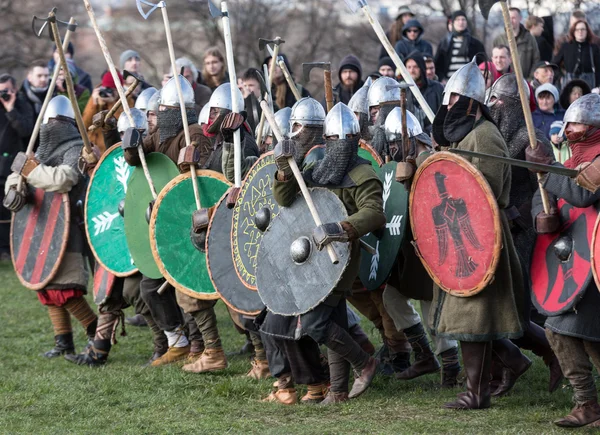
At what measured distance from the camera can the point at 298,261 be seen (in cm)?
609

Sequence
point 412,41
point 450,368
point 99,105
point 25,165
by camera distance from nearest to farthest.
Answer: point 450,368 < point 25,165 < point 99,105 < point 412,41

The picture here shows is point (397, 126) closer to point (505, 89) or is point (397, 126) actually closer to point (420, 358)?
point (505, 89)

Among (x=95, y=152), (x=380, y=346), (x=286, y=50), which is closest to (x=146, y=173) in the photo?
(x=95, y=152)

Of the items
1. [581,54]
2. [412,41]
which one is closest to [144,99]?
[412,41]

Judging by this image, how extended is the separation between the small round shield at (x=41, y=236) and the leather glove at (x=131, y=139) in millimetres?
798

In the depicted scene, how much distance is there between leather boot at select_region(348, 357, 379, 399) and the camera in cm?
628

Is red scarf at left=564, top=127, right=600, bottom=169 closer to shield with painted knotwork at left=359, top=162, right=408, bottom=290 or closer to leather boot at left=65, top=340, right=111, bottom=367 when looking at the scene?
shield with painted knotwork at left=359, top=162, right=408, bottom=290

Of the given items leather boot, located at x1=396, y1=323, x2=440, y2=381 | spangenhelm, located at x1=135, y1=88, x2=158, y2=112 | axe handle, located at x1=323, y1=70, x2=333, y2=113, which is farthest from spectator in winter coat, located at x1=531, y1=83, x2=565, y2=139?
spangenhelm, located at x1=135, y1=88, x2=158, y2=112

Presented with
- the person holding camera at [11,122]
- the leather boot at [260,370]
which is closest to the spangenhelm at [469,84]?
the leather boot at [260,370]

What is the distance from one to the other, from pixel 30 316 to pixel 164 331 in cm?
239

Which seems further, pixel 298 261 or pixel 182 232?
pixel 182 232

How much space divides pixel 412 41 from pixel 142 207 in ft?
15.4

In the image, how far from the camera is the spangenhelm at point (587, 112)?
546cm

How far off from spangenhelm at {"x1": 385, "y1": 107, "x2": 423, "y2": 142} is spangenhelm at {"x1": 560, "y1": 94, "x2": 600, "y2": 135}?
1405 mm
